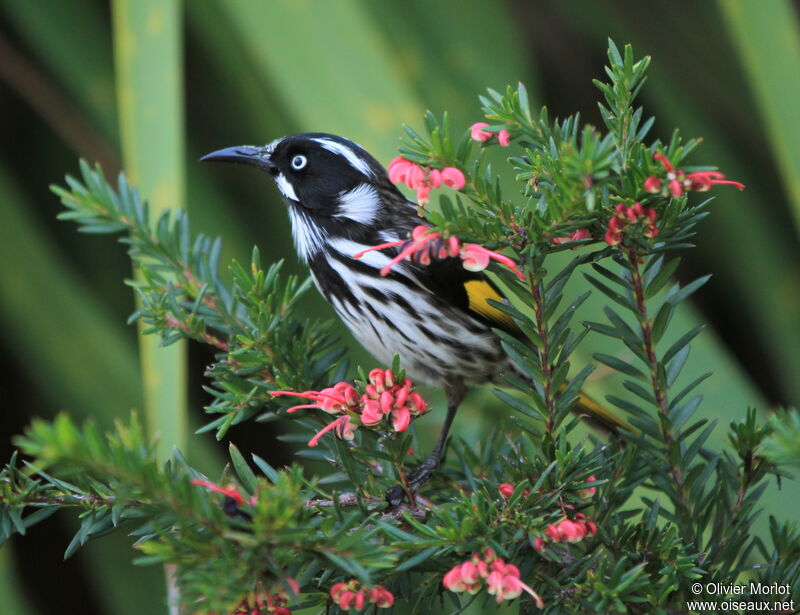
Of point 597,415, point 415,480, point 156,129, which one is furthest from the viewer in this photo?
point 156,129

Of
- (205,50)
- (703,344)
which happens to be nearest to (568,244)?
(703,344)

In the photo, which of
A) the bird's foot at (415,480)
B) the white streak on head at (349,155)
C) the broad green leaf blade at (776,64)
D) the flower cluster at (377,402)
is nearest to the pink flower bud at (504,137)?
the flower cluster at (377,402)

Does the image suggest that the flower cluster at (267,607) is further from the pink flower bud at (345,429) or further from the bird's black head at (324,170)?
the bird's black head at (324,170)

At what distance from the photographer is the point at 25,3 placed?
5.05 feet

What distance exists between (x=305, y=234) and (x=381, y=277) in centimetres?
17

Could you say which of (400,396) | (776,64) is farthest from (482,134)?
(776,64)

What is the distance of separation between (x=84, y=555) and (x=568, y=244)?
1249mm

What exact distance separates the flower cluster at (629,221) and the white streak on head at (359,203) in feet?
1.99

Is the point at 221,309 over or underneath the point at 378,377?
over

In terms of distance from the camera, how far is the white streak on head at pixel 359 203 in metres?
1.22

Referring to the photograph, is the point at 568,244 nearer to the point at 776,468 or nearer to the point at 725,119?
the point at 776,468

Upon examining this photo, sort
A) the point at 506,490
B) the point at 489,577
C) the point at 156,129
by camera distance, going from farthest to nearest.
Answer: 1. the point at 156,129
2. the point at 506,490
3. the point at 489,577

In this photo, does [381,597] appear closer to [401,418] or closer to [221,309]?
[401,418]

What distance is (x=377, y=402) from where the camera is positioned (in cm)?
70
